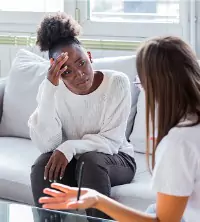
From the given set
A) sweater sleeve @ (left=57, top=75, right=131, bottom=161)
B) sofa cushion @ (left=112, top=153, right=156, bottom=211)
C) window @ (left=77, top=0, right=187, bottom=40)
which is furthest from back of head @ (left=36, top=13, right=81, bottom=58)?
window @ (left=77, top=0, right=187, bottom=40)

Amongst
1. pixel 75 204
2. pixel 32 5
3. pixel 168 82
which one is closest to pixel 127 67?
pixel 32 5

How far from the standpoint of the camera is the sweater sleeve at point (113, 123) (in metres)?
2.24

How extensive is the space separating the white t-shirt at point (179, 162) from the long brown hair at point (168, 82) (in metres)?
0.04

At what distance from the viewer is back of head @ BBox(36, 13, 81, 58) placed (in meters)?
2.30

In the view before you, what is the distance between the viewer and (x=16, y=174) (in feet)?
7.83

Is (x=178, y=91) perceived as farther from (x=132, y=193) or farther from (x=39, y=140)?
(x=39, y=140)

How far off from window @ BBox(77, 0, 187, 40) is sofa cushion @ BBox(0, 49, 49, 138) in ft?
1.56

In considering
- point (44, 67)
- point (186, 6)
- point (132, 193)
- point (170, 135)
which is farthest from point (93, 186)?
point (186, 6)

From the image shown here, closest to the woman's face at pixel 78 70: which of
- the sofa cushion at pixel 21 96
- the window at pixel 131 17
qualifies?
the sofa cushion at pixel 21 96

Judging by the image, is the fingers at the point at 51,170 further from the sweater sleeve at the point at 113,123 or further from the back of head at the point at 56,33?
the back of head at the point at 56,33

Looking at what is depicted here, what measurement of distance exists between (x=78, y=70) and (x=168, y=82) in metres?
0.84

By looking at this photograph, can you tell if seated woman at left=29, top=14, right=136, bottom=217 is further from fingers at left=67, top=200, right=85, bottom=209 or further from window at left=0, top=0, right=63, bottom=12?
window at left=0, top=0, right=63, bottom=12

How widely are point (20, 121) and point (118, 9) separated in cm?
87

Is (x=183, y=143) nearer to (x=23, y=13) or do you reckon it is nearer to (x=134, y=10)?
(x=134, y=10)
